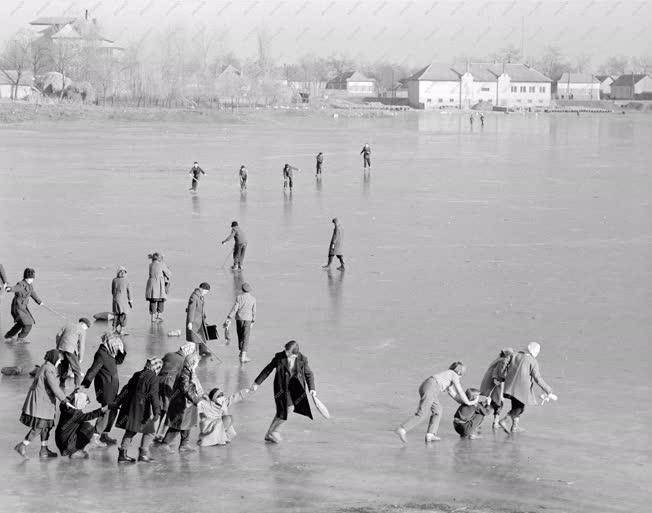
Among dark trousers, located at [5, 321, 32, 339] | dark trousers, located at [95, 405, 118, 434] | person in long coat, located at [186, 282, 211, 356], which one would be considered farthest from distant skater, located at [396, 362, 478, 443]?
dark trousers, located at [5, 321, 32, 339]

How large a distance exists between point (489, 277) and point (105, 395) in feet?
41.3

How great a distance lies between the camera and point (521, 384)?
43.8 feet

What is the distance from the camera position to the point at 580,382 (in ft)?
51.6

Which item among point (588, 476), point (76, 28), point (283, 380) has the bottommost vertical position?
point (588, 476)

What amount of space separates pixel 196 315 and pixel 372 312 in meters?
4.51

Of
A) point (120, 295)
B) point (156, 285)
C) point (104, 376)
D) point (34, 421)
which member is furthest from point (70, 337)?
point (156, 285)

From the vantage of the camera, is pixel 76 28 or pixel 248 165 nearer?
pixel 248 165

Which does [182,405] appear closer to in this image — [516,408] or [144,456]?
[144,456]

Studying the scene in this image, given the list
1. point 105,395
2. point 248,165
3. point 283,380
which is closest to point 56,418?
point 105,395

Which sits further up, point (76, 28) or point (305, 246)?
point (76, 28)

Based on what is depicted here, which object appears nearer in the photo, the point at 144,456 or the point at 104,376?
the point at 144,456

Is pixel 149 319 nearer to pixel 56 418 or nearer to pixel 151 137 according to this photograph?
pixel 56 418

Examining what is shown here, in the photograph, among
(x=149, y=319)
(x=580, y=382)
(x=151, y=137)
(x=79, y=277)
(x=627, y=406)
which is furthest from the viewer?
(x=151, y=137)

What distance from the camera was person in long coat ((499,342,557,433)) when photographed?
13.3 metres
